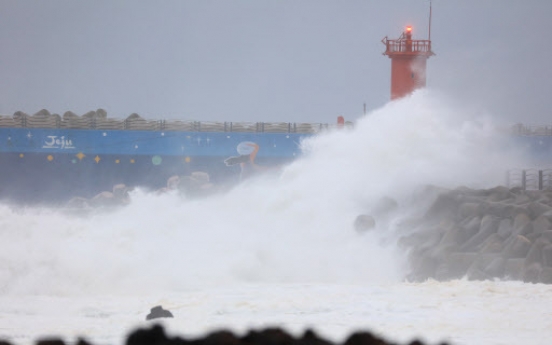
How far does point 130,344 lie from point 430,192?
1401 centimetres

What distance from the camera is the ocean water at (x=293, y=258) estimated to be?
9.93 meters

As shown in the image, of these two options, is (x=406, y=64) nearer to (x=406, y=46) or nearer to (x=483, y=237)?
(x=406, y=46)

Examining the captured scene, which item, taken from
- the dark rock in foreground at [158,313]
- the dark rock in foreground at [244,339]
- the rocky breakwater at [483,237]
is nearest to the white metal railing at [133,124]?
the rocky breakwater at [483,237]

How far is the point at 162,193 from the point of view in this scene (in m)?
24.0

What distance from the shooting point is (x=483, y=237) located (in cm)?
1348

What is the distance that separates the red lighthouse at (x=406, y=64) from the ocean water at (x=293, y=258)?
1.72 ft

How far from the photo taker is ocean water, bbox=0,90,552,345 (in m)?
9.93

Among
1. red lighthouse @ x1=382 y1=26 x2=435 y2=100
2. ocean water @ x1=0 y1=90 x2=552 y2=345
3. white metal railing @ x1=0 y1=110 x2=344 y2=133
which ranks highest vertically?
red lighthouse @ x1=382 y1=26 x2=435 y2=100

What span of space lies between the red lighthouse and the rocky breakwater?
10101 millimetres

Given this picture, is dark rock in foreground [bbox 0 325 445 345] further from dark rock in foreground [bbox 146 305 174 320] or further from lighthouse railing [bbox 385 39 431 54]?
lighthouse railing [bbox 385 39 431 54]

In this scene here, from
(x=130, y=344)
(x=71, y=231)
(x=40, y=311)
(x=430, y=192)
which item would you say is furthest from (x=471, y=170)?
(x=130, y=344)

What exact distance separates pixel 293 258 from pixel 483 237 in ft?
11.0

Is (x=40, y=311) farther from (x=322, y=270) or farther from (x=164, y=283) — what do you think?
(x=322, y=270)

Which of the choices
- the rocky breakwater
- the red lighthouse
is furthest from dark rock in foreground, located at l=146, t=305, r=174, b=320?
the red lighthouse
